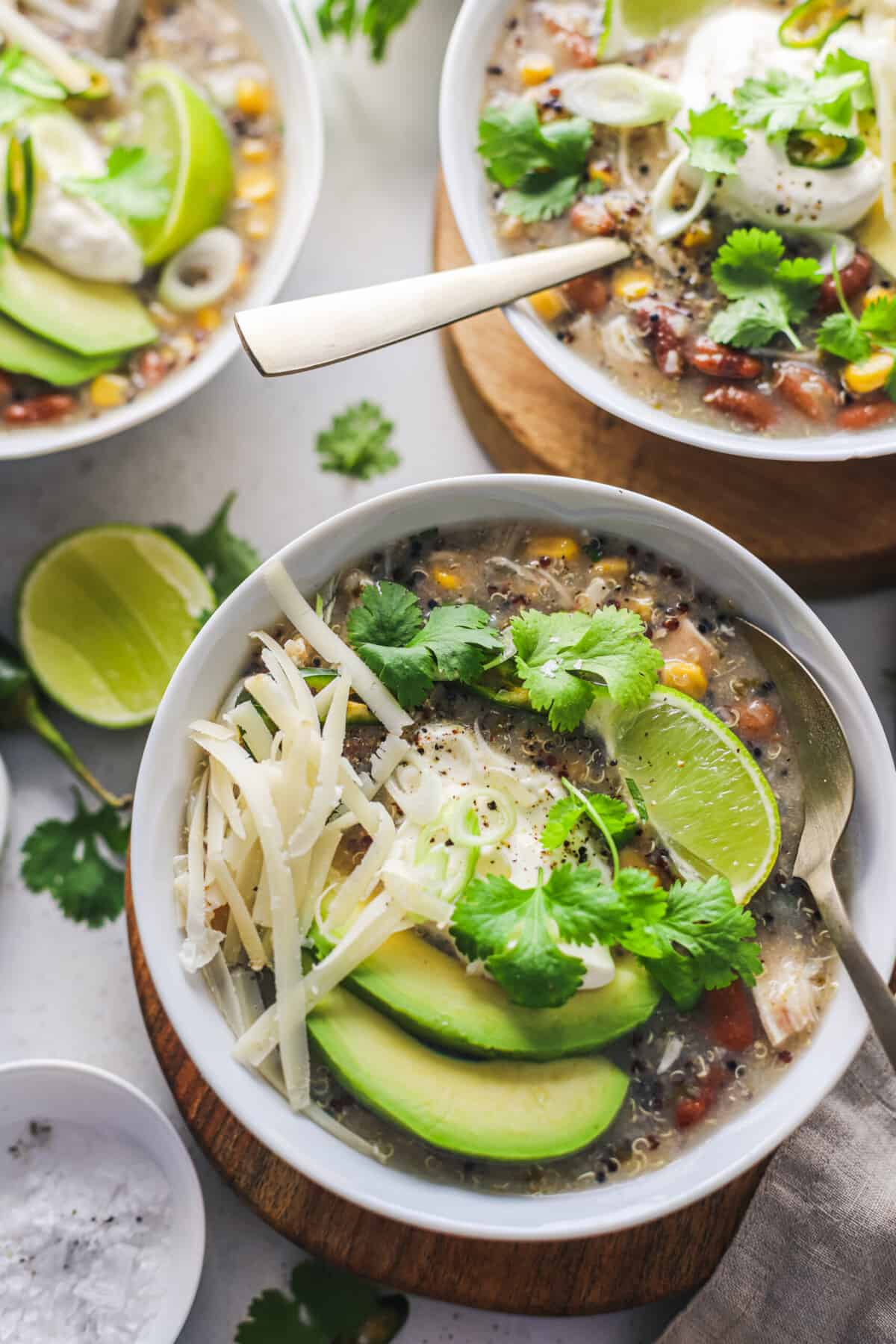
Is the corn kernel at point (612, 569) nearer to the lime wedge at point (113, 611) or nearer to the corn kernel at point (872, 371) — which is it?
the corn kernel at point (872, 371)

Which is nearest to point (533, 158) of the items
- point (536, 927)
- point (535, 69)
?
point (535, 69)

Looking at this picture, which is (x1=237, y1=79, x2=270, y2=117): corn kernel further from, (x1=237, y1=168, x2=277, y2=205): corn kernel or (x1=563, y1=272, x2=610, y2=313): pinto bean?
(x1=563, y1=272, x2=610, y2=313): pinto bean

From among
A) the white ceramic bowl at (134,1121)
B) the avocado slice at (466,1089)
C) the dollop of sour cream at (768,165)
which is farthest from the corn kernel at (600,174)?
the white ceramic bowl at (134,1121)

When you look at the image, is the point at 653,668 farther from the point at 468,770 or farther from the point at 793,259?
the point at 793,259

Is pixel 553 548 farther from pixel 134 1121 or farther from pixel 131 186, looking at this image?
pixel 134 1121

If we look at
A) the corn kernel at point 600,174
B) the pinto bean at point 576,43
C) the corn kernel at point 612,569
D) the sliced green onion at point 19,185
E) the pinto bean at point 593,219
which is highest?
the sliced green onion at point 19,185

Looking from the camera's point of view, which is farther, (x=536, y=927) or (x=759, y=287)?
(x=759, y=287)
